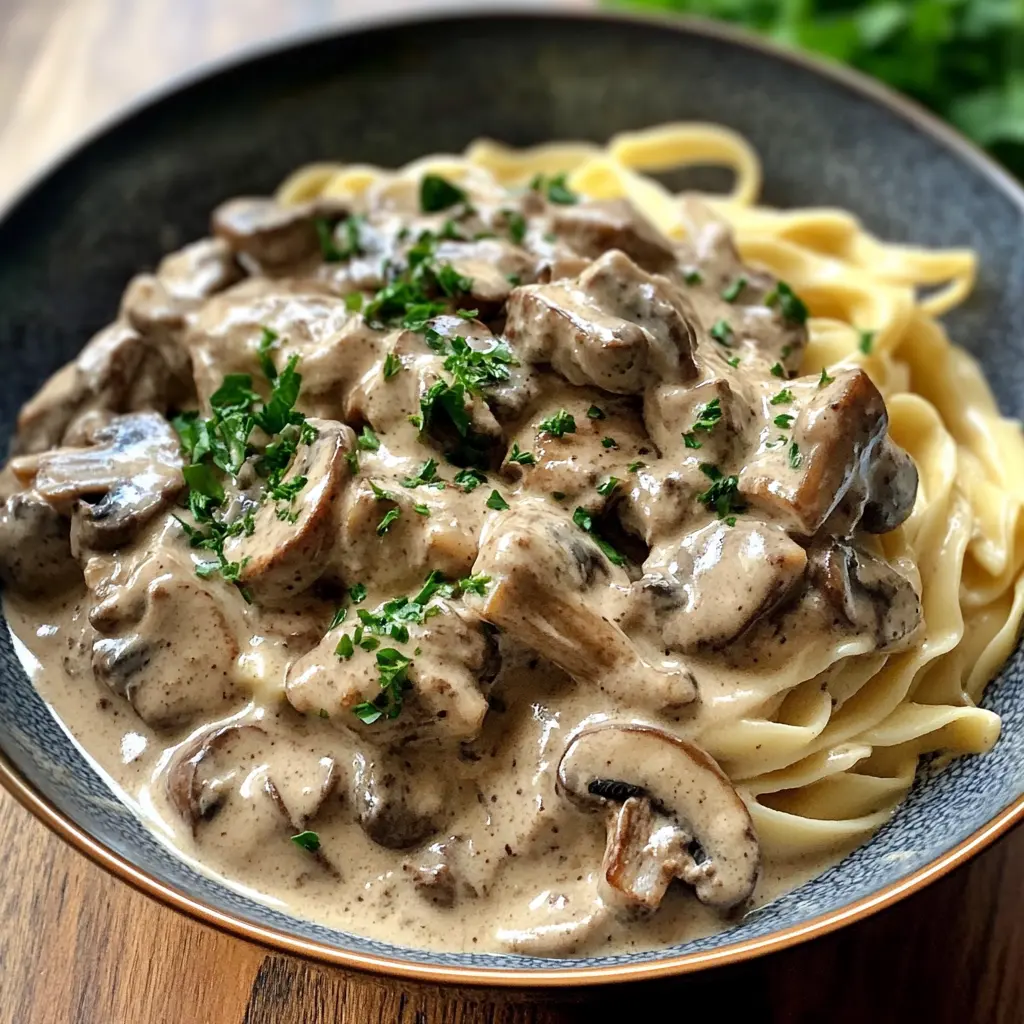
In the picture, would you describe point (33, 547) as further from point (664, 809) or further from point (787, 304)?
point (787, 304)

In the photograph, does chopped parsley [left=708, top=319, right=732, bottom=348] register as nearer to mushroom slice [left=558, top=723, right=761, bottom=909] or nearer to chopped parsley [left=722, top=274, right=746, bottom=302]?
chopped parsley [left=722, top=274, right=746, bottom=302]

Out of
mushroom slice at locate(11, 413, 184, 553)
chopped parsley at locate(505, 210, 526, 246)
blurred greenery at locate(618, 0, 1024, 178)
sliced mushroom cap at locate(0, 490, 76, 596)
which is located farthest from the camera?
blurred greenery at locate(618, 0, 1024, 178)

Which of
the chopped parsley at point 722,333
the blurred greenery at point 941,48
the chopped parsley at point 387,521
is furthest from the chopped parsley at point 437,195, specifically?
the blurred greenery at point 941,48

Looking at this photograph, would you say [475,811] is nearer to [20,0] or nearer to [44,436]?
[44,436]

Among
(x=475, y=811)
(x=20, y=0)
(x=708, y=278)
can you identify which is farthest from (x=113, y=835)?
(x=20, y=0)

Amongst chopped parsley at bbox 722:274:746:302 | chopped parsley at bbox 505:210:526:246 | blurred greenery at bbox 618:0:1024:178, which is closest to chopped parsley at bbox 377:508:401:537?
chopped parsley at bbox 505:210:526:246

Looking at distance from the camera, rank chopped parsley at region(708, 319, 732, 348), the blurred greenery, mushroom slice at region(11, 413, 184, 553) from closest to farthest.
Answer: mushroom slice at region(11, 413, 184, 553), chopped parsley at region(708, 319, 732, 348), the blurred greenery
